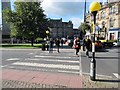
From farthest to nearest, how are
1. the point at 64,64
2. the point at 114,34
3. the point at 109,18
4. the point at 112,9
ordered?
1. the point at 109,18
2. the point at 112,9
3. the point at 114,34
4. the point at 64,64

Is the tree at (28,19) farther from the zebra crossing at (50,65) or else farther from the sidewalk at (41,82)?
→ the sidewalk at (41,82)

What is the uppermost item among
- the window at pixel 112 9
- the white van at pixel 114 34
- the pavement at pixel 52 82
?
the window at pixel 112 9

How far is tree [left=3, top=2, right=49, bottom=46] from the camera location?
32969 mm

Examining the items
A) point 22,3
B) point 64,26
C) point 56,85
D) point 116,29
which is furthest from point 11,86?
point 64,26

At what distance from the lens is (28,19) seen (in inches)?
1296

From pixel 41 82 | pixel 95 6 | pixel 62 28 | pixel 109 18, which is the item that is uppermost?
pixel 62 28

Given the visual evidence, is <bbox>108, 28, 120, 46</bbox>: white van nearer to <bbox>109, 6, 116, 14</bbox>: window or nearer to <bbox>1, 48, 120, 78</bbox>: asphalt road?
<bbox>109, 6, 116, 14</bbox>: window

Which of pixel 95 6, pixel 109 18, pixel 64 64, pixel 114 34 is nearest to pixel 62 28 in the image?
pixel 109 18

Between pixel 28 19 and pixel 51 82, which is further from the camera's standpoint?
pixel 28 19

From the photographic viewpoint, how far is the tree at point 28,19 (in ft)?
108

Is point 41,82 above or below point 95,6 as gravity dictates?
below

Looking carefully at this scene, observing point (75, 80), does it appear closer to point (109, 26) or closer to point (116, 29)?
point (116, 29)

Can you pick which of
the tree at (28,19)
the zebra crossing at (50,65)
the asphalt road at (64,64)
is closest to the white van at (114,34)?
the tree at (28,19)

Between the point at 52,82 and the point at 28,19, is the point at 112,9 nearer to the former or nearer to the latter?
the point at 28,19
